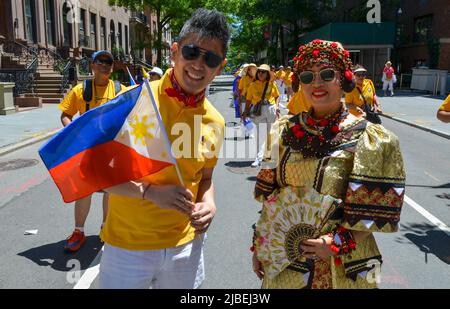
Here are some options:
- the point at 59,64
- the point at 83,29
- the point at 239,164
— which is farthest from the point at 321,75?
the point at 83,29

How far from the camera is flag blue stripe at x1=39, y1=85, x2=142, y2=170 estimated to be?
2293 mm

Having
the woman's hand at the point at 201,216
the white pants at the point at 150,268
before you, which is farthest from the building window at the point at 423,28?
the white pants at the point at 150,268

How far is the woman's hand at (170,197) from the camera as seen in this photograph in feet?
7.20

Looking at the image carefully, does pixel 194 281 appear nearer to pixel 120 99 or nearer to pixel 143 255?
pixel 143 255

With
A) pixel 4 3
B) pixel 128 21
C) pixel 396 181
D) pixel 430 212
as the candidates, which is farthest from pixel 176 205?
pixel 128 21

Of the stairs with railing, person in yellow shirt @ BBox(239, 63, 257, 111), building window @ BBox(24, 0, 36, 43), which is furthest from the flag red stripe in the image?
building window @ BBox(24, 0, 36, 43)

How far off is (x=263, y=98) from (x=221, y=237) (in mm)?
4354

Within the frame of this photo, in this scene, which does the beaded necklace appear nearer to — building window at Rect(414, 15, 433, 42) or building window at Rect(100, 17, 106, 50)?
building window at Rect(414, 15, 433, 42)

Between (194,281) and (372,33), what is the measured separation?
1367 inches

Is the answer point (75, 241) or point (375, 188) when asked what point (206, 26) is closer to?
point (375, 188)

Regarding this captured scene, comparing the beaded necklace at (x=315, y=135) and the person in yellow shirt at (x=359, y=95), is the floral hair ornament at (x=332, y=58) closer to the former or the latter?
the beaded necklace at (x=315, y=135)

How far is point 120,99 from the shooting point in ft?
7.61

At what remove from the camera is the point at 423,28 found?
35062 mm

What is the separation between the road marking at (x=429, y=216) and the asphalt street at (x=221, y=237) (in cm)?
2
